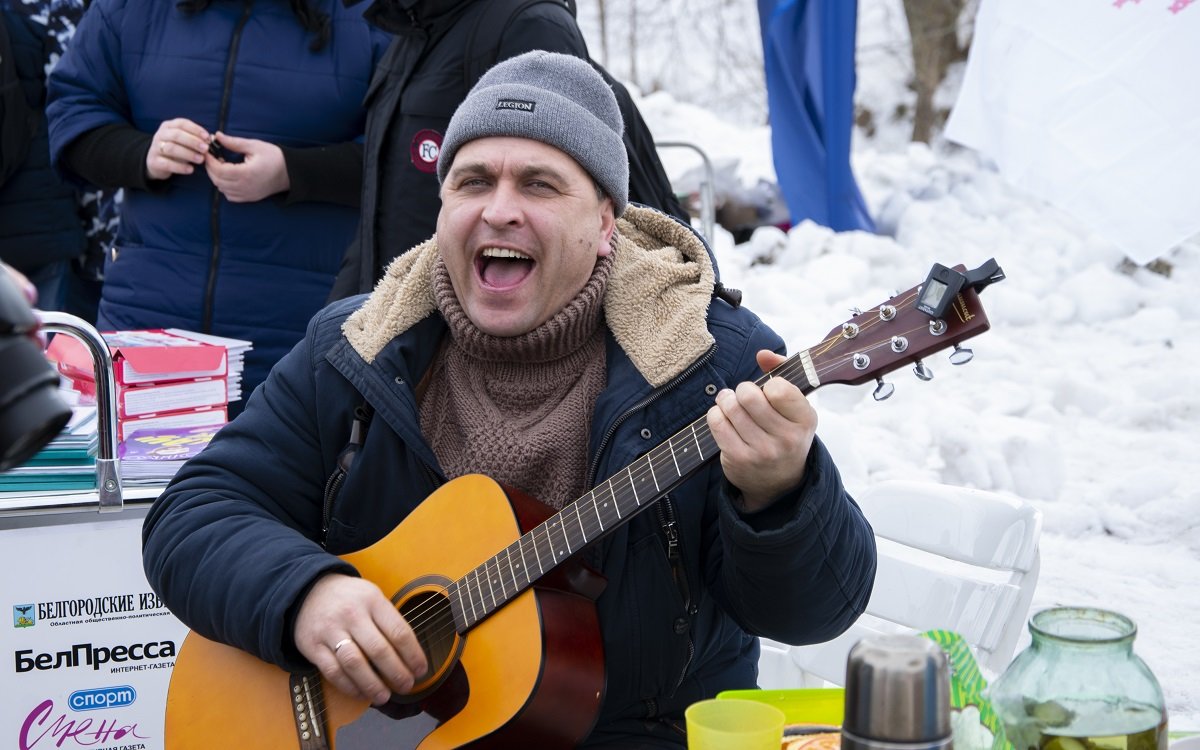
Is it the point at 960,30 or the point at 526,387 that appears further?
the point at 960,30

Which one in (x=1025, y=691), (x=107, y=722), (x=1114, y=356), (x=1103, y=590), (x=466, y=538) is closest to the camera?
(x=1025, y=691)

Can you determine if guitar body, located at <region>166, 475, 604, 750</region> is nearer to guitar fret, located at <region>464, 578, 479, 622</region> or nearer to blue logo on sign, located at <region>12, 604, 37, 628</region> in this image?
guitar fret, located at <region>464, 578, 479, 622</region>

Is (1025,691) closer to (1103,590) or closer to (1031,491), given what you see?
(1103,590)

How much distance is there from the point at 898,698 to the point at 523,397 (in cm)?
142

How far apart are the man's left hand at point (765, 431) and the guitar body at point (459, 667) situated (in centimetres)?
40

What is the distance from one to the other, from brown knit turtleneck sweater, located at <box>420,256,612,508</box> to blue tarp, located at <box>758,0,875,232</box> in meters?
4.71

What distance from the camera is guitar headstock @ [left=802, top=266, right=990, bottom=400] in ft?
5.59

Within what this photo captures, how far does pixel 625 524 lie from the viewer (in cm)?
221

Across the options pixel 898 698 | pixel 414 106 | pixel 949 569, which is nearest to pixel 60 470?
pixel 414 106

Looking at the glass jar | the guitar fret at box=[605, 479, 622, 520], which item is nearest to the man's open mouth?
the guitar fret at box=[605, 479, 622, 520]

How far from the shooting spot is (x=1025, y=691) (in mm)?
1251

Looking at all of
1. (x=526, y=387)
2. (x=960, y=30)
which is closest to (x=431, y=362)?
(x=526, y=387)

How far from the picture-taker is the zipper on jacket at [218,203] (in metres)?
3.67

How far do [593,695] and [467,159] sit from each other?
1.02 meters
